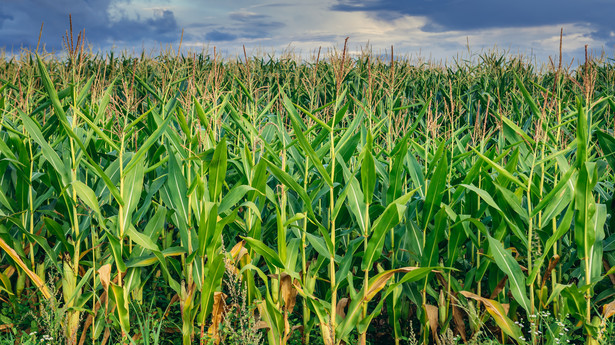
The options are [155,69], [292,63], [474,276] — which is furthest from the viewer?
[292,63]

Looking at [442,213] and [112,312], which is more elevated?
[442,213]

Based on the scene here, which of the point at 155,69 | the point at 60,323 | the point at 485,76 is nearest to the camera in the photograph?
the point at 60,323

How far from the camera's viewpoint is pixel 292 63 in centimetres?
1371

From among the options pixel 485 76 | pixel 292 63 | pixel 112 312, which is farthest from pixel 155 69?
pixel 112 312

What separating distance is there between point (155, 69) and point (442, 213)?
33.1 ft

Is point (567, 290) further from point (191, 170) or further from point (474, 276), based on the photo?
point (191, 170)

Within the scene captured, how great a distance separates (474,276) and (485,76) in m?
7.70

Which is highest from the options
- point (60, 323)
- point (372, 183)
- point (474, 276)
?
point (372, 183)

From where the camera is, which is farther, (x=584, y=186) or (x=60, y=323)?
(x=60, y=323)

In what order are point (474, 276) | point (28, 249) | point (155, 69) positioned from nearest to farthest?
point (474, 276)
point (28, 249)
point (155, 69)

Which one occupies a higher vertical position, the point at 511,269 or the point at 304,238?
the point at 304,238

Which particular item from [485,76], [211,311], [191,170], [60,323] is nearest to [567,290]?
[211,311]

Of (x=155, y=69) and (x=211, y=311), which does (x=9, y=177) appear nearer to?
(x=211, y=311)

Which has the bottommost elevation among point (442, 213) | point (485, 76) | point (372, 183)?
point (442, 213)
